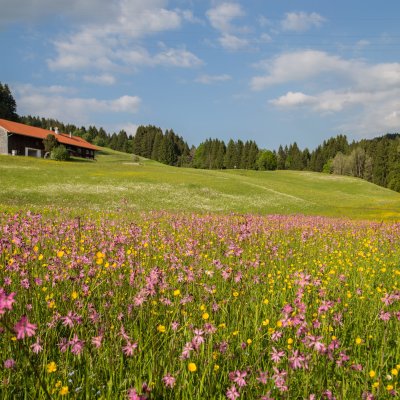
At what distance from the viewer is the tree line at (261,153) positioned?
124 m

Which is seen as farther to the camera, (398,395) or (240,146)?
(240,146)

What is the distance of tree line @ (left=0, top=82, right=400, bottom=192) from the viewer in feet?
406

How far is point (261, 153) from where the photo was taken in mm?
163375

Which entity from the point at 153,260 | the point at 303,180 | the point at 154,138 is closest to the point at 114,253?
the point at 153,260

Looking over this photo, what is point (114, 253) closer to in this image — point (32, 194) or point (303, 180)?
point (32, 194)

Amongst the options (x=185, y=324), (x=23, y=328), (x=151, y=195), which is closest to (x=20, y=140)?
(x=151, y=195)

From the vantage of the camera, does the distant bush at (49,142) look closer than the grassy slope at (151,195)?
No

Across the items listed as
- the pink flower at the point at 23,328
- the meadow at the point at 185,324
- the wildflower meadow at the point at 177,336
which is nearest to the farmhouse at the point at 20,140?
the meadow at the point at 185,324

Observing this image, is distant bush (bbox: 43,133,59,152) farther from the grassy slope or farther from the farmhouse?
the grassy slope

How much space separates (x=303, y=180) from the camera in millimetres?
87625

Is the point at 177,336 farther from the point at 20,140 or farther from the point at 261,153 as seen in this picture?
the point at 261,153

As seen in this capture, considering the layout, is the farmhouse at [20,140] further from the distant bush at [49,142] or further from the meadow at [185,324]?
the meadow at [185,324]

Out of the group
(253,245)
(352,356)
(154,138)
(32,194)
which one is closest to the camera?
(352,356)

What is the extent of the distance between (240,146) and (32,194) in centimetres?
12939
